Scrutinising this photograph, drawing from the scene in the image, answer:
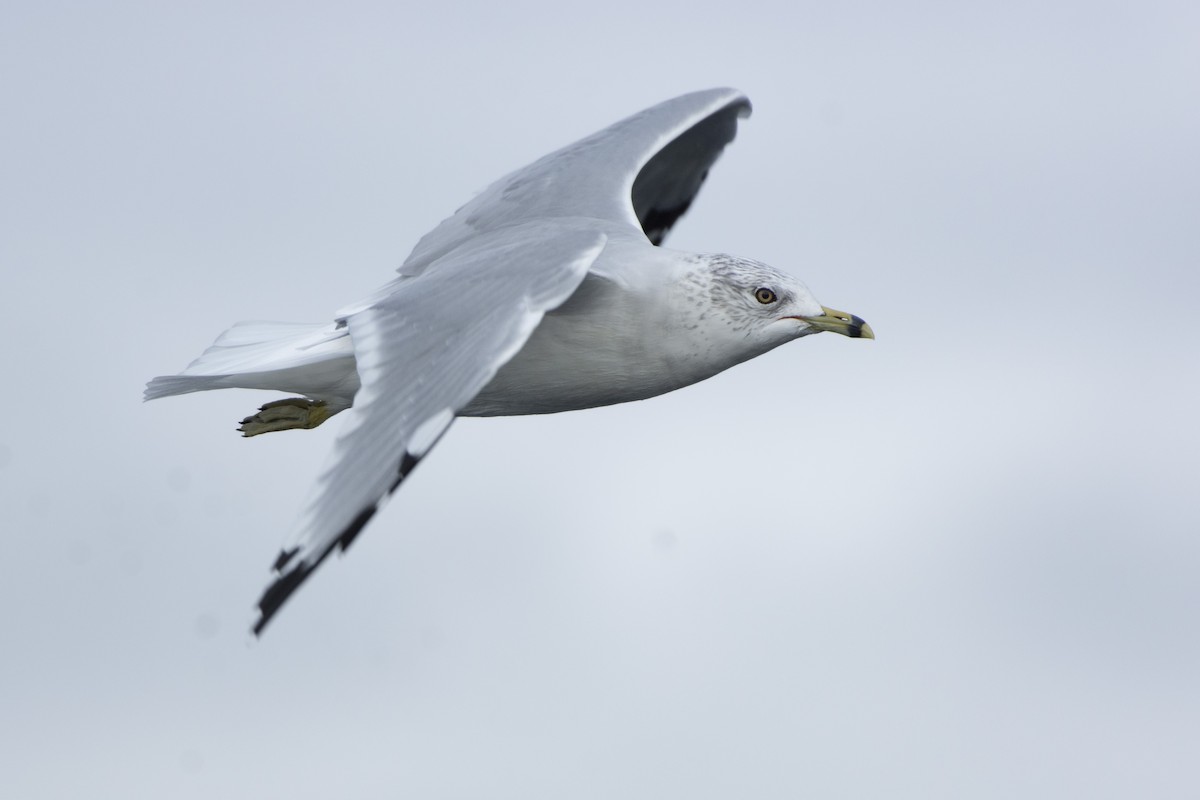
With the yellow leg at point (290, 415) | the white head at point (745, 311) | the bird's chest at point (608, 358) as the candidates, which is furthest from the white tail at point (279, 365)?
the white head at point (745, 311)

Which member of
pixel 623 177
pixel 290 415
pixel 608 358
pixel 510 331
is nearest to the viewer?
pixel 510 331

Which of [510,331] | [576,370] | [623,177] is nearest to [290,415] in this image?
[576,370]

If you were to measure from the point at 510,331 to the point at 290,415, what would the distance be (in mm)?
2748

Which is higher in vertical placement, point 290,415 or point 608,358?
point 608,358

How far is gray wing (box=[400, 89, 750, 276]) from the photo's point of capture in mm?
8703

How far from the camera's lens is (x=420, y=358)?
21.0ft

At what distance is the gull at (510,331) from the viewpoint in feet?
19.4

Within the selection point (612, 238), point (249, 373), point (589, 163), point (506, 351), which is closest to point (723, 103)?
point (589, 163)

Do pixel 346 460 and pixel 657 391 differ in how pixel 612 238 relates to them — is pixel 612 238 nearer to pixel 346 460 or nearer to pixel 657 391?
pixel 657 391

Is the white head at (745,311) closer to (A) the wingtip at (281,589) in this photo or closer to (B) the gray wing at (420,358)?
(B) the gray wing at (420,358)

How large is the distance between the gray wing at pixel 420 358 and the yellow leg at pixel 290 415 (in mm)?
1334

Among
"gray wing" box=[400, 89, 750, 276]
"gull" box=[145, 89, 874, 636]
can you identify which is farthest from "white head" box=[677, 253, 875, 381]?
"gray wing" box=[400, 89, 750, 276]

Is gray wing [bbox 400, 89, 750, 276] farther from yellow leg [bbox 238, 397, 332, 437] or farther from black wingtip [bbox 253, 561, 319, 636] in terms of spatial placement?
black wingtip [bbox 253, 561, 319, 636]

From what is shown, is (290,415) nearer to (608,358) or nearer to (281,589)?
(608,358)
